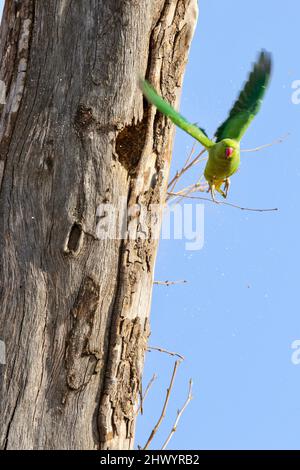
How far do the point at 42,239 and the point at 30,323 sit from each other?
0.30 m

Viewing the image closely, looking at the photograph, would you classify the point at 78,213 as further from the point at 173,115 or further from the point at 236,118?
the point at 236,118

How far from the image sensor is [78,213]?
3232 millimetres

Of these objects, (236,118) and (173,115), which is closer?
(173,115)

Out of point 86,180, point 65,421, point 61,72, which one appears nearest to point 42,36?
point 61,72

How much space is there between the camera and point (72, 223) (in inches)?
127

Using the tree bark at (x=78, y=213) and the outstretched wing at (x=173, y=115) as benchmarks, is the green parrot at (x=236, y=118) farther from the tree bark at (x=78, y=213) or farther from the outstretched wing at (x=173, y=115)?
the tree bark at (x=78, y=213)

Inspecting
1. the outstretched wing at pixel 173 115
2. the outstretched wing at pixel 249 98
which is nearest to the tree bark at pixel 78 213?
the outstretched wing at pixel 173 115

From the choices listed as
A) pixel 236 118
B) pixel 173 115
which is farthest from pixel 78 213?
pixel 236 118

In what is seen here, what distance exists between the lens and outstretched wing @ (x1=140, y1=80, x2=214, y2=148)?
316 centimetres

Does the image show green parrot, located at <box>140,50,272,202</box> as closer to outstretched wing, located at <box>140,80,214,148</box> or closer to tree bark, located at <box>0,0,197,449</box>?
outstretched wing, located at <box>140,80,214,148</box>

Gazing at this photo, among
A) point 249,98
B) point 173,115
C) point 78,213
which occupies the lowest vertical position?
point 78,213

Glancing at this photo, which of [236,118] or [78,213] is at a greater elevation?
[236,118]

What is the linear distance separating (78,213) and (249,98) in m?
0.74
